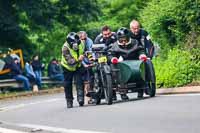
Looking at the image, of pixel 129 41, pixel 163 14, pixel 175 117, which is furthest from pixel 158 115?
pixel 163 14

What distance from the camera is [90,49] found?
1722 centimetres

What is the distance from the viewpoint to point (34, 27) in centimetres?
3612

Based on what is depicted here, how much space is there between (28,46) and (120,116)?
2338cm

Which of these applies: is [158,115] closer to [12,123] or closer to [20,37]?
[12,123]

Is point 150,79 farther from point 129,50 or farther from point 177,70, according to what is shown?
point 177,70

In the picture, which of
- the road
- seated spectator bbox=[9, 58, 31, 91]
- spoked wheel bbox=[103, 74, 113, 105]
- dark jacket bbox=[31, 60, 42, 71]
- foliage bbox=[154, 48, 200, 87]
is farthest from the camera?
dark jacket bbox=[31, 60, 42, 71]

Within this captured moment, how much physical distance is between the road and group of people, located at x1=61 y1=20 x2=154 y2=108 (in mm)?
818

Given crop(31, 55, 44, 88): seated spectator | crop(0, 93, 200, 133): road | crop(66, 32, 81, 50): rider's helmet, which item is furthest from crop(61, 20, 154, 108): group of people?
crop(31, 55, 44, 88): seated spectator

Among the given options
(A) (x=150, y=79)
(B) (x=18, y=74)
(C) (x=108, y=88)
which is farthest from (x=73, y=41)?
(B) (x=18, y=74)

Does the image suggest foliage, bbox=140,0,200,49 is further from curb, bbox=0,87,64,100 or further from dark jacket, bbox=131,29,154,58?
curb, bbox=0,87,64,100

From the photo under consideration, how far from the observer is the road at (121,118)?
35.9 feet

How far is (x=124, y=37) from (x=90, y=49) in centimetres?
127

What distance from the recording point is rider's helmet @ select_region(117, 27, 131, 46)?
1619cm

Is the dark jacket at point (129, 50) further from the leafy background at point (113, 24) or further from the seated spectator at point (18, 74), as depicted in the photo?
the seated spectator at point (18, 74)
